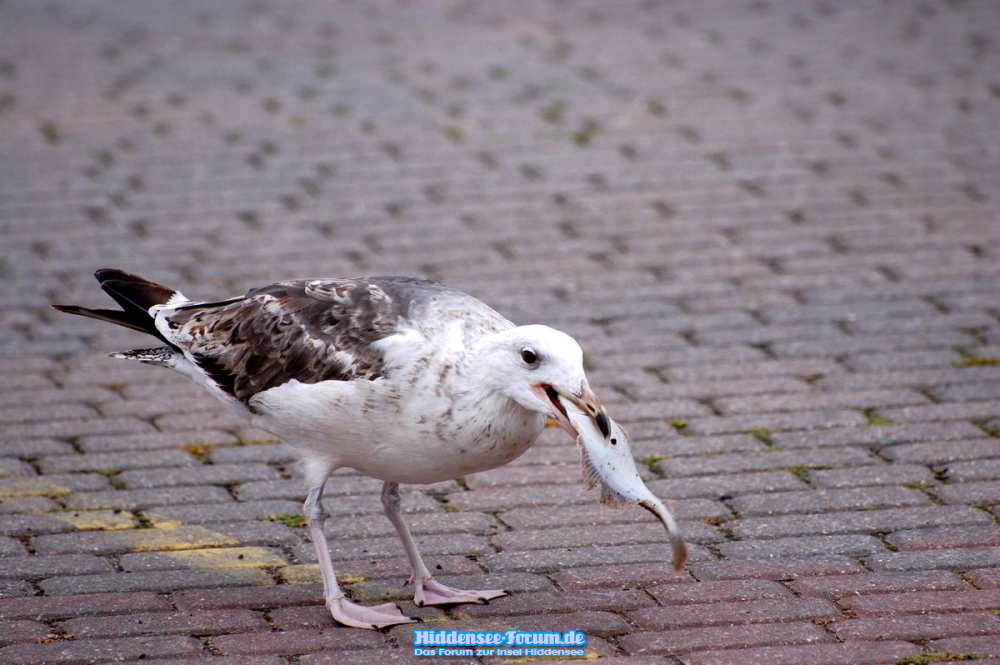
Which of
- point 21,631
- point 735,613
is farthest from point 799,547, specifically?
point 21,631

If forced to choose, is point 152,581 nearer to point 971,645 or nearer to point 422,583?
point 422,583

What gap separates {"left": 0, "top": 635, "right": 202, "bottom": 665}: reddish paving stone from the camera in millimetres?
3918

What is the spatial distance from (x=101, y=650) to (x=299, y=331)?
1183 millimetres

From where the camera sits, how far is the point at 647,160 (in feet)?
29.7

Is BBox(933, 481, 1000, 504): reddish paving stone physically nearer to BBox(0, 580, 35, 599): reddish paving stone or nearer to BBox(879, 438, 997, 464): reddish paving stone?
BBox(879, 438, 997, 464): reddish paving stone

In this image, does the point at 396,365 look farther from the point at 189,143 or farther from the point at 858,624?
the point at 189,143

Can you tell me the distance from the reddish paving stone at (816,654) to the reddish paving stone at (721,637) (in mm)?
38

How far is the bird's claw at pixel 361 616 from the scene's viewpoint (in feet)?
13.6

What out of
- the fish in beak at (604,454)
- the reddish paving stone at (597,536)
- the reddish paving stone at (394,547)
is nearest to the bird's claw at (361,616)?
the reddish paving stone at (394,547)

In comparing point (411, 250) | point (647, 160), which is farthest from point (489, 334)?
point (647, 160)

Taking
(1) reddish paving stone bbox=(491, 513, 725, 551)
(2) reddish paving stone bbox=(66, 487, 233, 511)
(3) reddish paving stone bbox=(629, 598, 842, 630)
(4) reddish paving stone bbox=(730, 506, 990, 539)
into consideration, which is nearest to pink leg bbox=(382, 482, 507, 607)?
(1) reddish paving stone bbox=(491, 513, 725, 551)

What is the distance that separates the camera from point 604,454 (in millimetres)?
3873

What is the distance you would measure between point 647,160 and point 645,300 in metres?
2.25

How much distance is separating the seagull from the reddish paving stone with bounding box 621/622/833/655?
271 millimetres
